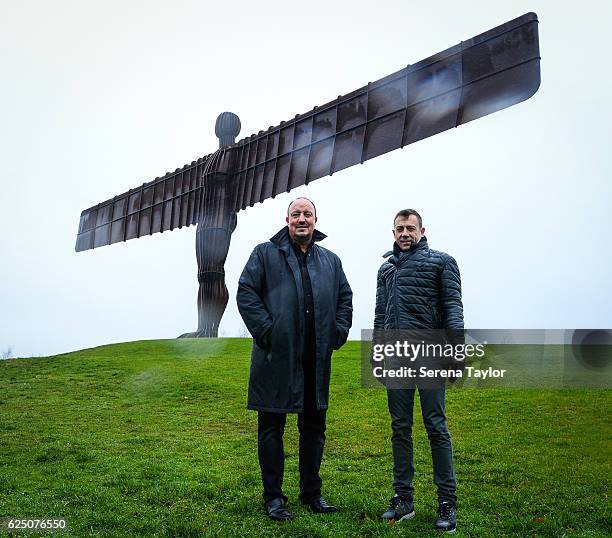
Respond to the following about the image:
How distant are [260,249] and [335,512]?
85.3 inches

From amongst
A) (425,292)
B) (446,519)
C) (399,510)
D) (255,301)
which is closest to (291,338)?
(255,301)

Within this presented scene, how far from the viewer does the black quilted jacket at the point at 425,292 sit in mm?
4789

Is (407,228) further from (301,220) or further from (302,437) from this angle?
(302,437)

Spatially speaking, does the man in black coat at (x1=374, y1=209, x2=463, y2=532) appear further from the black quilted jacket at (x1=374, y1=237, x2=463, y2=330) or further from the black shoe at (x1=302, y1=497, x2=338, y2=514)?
the black shoe at (x1=302, y1=497, x2=338, y2=514)

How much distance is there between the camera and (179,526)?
15.6 feet

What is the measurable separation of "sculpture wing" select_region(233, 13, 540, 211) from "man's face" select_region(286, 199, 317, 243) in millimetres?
5457

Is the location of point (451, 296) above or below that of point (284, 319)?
above

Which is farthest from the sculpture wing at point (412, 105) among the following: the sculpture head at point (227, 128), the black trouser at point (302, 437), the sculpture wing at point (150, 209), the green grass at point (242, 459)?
the black trouser at point (302, 437)

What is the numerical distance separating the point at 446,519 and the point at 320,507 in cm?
99

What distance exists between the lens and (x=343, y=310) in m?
5.18

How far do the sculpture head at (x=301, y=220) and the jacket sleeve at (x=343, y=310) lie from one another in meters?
0.43

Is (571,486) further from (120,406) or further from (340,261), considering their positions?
(120,406)

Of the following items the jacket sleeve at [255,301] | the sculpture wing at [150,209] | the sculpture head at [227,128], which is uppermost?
the sculpture head at [227,128]

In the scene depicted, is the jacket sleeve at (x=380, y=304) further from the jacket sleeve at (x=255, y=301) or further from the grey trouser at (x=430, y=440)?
the jacket sleeve at (x=255, y=301)
